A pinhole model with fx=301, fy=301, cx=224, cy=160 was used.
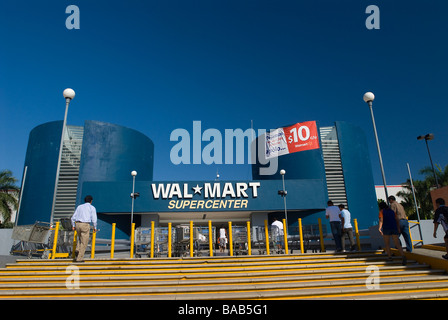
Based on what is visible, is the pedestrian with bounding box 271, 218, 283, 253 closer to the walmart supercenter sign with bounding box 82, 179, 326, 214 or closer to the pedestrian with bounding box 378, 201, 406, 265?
the pedestrian with bounding box 378, 201, 406, 265

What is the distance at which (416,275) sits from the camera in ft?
22.9

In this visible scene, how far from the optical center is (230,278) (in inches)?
275

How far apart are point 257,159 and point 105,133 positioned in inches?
647

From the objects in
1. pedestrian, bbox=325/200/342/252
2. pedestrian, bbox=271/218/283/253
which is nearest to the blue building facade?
pedestrian, bbox=271/218/283/253

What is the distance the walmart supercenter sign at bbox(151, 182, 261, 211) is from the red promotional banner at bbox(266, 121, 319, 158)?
5612 mm

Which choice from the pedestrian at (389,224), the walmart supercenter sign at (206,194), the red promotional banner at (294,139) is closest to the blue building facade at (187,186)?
Result: the walmart supercenter sign at (206,194)

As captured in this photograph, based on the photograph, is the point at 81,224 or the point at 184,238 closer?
the point at 81,224

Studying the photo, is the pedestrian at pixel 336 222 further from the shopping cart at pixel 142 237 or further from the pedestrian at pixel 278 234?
the shopping cart at pixel 142 237

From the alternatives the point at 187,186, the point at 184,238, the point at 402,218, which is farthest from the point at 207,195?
the point at 402,218

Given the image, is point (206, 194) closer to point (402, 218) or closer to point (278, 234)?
point (278, 234)

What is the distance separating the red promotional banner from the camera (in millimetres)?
29750

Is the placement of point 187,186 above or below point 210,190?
above

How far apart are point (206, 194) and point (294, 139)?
10641 millimetres

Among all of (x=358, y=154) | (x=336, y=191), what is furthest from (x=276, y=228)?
(x=358, y=154)
